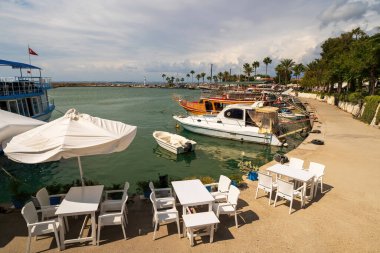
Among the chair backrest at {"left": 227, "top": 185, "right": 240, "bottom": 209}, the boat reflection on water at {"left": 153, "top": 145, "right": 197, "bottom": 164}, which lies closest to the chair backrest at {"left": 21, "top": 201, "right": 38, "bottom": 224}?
the chair backrest at {"left": 227, "top": 185, "right": 240, "bottom": 209}

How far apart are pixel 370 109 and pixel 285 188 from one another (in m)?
21.7

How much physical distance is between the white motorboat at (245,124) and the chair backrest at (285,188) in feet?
35.5

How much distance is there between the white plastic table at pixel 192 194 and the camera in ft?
18.9

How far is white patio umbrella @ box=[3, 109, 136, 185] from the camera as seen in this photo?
501cm

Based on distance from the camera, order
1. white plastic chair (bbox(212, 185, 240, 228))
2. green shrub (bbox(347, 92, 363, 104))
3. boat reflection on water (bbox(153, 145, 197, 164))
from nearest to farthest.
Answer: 1. white plastic chair (bbox(212, 185, 240, 228))
2. boat reflection on water (bbox(153, 145, 197, 164))
3. green shrub (bbox(347, 92, 363, 104))

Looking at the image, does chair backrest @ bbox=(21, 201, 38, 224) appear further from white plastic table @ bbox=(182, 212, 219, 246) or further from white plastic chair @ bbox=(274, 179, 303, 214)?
white plastic chair @ bbox=(274, 179, 303, 214)

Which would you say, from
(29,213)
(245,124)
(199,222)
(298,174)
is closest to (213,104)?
(245,124)

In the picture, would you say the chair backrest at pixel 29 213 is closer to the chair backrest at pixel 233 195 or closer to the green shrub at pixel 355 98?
the chair backrest at pixel 233 195

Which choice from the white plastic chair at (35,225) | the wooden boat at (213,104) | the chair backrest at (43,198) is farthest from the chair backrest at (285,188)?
the wooden boat at (213,104)

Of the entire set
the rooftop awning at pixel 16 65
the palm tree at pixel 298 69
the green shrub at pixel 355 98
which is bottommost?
the green shrub at pixel 355 98

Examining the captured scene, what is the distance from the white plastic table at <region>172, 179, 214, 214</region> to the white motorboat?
12.2m

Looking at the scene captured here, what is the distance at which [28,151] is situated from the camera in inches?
197

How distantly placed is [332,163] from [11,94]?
22442 millimetres

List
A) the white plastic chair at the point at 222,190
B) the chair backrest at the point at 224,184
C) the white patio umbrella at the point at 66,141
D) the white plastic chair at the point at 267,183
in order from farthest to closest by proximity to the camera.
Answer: the white plastic chair at the point at 267,183, the chair backrest at the point at 224,184, the white plastic chair at the point at 222,190, the white patio umbrella at the point at 66,141
